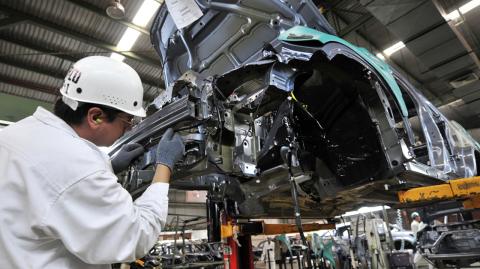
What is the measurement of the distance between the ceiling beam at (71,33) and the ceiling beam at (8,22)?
0.08 metres

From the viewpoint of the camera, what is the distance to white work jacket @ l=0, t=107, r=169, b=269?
102 centimetres

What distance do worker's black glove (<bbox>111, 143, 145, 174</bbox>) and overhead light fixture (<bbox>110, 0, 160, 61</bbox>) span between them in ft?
15.7

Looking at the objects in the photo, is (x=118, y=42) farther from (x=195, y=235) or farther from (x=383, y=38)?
(x=195, y=235)

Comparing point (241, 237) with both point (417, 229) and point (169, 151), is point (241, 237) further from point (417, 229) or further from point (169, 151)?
point (417, 229)

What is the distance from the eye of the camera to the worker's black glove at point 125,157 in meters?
2.17

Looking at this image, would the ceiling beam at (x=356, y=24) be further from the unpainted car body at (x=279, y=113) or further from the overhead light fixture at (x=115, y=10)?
the overhead light fixture at (x=115, y=10)

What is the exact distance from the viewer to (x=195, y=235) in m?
16.8

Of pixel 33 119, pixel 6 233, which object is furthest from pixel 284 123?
pixel 6 233

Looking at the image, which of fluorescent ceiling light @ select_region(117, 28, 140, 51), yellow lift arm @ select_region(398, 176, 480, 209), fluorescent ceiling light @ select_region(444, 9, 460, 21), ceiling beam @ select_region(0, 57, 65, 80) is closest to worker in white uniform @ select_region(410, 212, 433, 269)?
fluorescent ceiling light @ select_region(444, 9, 460, 21)

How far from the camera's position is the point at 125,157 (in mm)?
2197

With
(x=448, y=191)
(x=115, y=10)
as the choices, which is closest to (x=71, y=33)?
(x=115, y=10)

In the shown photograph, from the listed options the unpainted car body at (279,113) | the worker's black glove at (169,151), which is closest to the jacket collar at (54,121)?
the worker's black glove at (169,151)

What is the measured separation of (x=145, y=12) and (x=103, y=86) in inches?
220

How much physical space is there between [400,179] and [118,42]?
6.60 m
